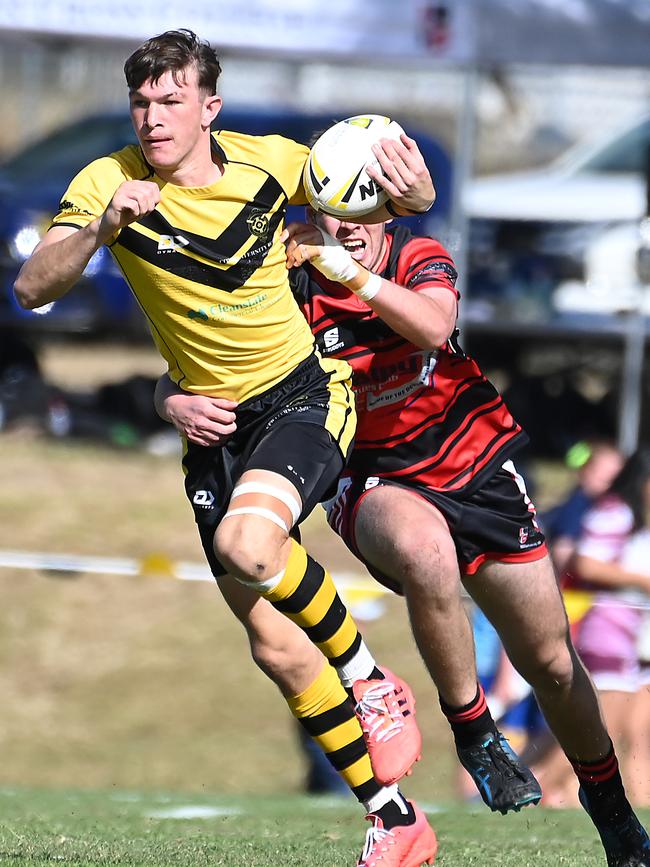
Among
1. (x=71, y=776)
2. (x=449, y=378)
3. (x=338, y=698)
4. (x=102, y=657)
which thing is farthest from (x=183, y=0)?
(x=338, y=698)

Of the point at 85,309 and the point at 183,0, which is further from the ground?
the point at 183,0

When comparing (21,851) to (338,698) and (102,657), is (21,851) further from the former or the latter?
(102,657)

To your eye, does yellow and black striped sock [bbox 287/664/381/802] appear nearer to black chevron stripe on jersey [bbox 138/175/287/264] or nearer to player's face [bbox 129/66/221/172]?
black chevron stripe on jersey [bbox 138/175/287/264]

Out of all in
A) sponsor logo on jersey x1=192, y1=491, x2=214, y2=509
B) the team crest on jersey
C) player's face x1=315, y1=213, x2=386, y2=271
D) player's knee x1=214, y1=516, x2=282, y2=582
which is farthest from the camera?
player's face x1=315, y1=213, x2=386, y2=271

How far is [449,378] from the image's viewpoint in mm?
4777

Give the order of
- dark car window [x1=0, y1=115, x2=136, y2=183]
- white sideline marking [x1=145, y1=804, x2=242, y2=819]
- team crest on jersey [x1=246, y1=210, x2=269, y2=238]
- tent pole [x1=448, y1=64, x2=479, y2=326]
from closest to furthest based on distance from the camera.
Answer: team crest on jersey [x1=246, y1=210, x2=269, y2=238] < white sideline marking [x1=145, y1=804, x2=242, y2=819] < tent pole [x1=448, y1=64, x2=479, y2=326] < dark car window [x1=0, y1=115, x2=136, y2=183]

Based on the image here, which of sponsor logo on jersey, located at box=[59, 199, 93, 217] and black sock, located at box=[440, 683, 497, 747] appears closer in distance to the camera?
sponsor logo on jersey, located at box=[59, 199, 93, 217]

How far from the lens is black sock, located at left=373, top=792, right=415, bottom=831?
4418mm

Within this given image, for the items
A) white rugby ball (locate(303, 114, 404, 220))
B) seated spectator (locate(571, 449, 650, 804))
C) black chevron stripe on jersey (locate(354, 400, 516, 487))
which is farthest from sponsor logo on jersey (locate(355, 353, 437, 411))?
seated spectator (locate(571, 449, 650, 804))

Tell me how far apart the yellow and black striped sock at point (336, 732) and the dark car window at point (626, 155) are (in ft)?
32.5

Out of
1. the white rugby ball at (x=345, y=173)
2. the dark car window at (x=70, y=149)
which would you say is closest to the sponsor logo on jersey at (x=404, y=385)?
the white rugby ball at (x=345, y=173)

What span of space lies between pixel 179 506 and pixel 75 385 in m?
2.59

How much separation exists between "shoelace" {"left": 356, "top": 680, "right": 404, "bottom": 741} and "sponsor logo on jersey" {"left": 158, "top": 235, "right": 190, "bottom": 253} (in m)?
1.44

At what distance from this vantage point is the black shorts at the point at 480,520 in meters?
4.65
